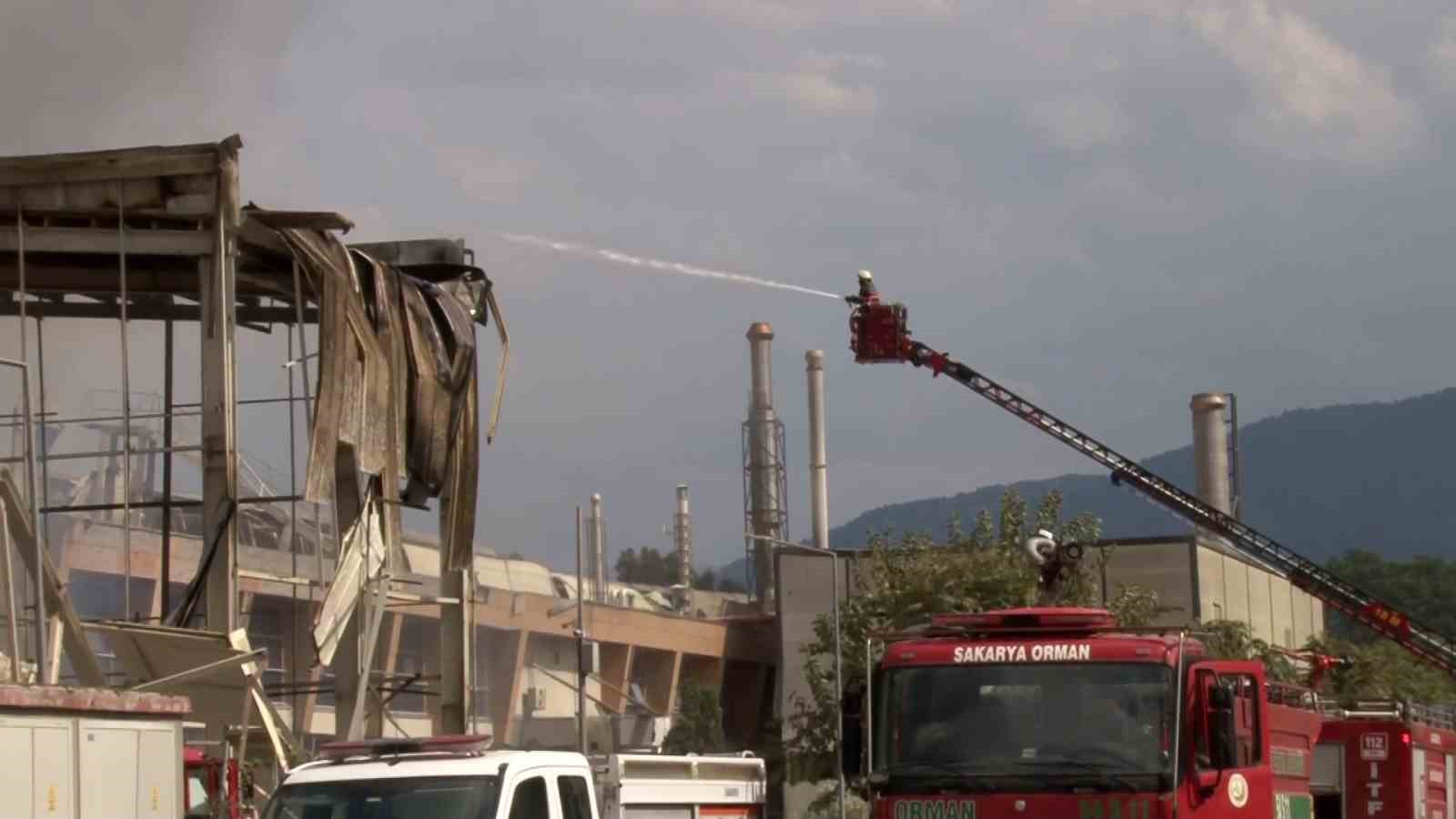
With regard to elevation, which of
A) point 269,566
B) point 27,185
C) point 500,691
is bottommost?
point 500,691

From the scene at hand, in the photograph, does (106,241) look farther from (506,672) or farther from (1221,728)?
(506,672)

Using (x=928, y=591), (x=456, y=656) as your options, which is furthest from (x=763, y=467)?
(x=456, y=656)

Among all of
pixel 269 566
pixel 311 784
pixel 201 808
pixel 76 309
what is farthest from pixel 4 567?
pixel 269 566

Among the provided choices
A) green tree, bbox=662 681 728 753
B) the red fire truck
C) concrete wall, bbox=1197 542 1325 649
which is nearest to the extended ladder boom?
concrete wall, bbox=1197 542 1325 649

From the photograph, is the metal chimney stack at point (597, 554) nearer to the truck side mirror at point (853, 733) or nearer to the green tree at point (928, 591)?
the green tree at point (928, 591)

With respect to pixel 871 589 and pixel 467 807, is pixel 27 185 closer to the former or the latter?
Result: pixel 467 807

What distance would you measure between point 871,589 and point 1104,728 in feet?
134

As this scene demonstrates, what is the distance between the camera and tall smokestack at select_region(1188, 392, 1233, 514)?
82.9 meters

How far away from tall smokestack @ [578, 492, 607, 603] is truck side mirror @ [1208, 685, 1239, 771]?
2799 inches

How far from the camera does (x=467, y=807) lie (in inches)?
529

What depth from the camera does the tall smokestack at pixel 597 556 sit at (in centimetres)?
8851

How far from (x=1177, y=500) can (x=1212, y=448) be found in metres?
15.0

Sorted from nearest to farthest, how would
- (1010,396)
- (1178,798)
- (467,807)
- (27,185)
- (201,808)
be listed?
(467,807), (1178,798), (201,808), (27,185), (1010,396)

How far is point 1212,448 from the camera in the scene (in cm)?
8325
